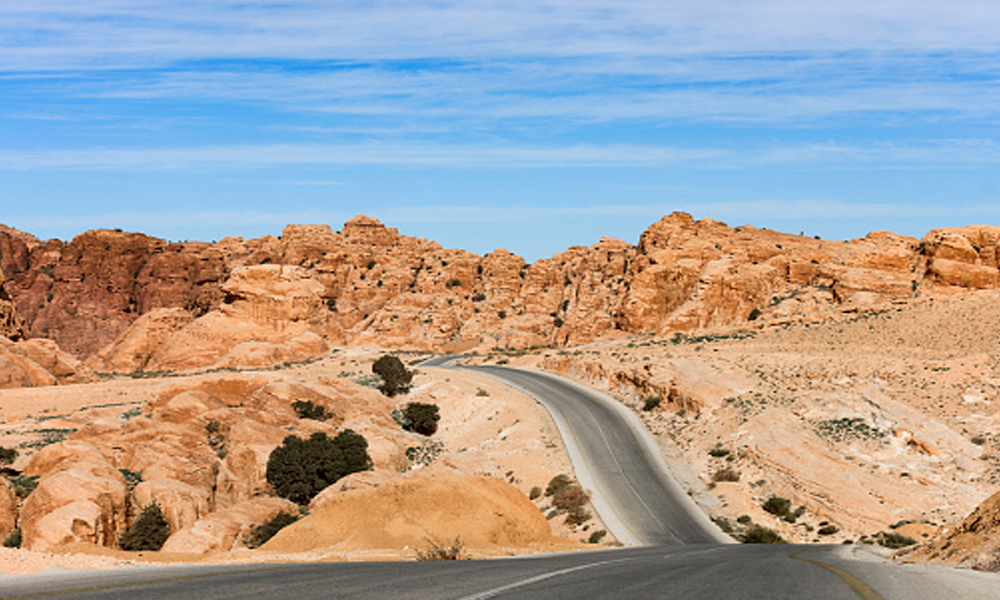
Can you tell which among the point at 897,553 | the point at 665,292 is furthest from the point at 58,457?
the point at 665,292

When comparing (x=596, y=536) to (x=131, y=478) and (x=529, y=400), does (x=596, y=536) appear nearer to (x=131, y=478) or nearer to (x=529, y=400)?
(x=131, y=478)

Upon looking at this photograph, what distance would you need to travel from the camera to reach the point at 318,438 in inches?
1927

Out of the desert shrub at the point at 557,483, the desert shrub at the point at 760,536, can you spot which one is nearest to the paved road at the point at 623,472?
the desert shrub at the point at 557,483

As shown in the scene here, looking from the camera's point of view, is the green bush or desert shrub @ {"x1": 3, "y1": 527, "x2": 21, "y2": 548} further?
the green bush

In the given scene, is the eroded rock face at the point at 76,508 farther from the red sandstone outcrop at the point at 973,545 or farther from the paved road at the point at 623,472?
the red sandstone outcrop at the point at 973,545

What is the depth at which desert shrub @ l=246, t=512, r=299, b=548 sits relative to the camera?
108 ft

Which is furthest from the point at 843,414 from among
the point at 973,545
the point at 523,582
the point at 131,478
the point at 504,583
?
the point at 504,583

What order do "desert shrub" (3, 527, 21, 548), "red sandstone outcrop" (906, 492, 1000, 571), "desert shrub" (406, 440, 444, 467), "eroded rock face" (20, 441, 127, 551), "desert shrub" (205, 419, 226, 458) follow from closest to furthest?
"red sandstone outcrop" (906, 492, 1000, 571) < "eroded rock face" (20, 441, 127, 551) < "desert shrub" (3, 527, 21, 548) < "desert shrub" (205, 419, 226, 458) < "desert shrub" (406, 440, 444, 467)

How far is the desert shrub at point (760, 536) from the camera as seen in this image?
37906 mm

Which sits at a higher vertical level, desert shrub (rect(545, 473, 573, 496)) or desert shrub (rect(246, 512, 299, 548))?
desert shrub (rect(246, 512, 299, 548))

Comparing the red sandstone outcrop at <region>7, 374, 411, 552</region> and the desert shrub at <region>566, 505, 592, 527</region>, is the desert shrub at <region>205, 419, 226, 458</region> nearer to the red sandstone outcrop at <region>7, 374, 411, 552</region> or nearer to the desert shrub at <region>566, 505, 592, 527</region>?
the red sandstone outcrop at <region>7, 374, 411, 552</region>

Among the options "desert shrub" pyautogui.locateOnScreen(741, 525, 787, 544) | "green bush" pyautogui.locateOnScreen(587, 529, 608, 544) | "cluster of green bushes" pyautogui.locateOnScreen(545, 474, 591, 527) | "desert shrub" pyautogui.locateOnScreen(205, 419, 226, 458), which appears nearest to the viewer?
"green bush" pyautogui.locateOnScreen(587, 529, 608, 544)

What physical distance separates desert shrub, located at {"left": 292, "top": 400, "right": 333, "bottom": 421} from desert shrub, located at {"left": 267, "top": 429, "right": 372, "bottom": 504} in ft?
32.4

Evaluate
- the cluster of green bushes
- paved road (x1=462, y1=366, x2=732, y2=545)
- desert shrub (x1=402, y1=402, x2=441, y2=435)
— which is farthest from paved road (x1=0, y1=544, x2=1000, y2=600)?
desert shrub (x1=402, y1=402, x2=441, y2=435)
